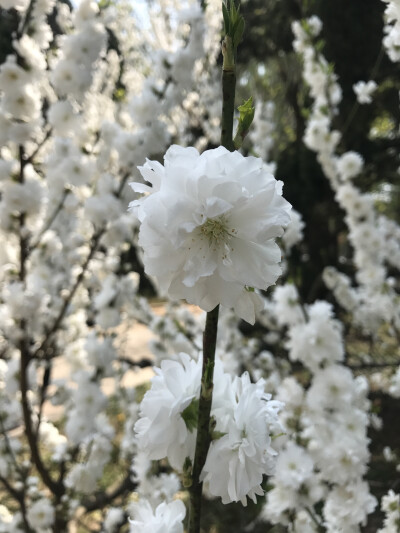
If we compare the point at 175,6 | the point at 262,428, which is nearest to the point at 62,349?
the point at 262,428

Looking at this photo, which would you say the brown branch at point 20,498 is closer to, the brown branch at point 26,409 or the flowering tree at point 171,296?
the flowering tree at point 171,296

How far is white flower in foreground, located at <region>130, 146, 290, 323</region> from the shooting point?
1.67 feet

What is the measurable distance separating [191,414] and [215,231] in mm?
278

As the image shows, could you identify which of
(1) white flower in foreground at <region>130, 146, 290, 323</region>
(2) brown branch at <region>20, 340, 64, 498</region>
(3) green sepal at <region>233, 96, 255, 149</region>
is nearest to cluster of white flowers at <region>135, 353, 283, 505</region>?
(1) white flower in foreground at <region>130, 146, 290, 323</region>

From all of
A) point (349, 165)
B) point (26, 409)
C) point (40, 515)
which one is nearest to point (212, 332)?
point (26, 409)

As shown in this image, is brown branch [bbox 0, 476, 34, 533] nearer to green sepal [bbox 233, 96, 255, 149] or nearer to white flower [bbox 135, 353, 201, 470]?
white flower [bbox 135, 353, 201, 470]

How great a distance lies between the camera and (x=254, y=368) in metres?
3.48

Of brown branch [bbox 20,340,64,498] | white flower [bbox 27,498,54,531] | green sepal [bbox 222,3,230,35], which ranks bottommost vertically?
white flower [bbox 27,498,54,531]

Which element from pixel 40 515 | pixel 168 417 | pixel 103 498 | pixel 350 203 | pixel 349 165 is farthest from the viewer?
pixel 350 203

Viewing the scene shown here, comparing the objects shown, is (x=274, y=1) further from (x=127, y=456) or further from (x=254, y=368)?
(x=127, y=456)

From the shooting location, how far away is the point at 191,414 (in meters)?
0.66

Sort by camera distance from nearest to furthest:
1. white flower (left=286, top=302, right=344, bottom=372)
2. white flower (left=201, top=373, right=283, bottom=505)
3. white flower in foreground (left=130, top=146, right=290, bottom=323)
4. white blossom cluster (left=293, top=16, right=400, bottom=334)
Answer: white flower in foreground (left=130, top=146, right=290, bottom=323) → white flower (left=201, top=373, right=283, bottom=505) → white flower (left=286, top=302, right=344, bottom=372) → white blossom cluster (left=293, top=16, right=400, bottom=334)

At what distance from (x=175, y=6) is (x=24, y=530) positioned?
4847mm

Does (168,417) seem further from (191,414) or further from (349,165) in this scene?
(349,165)
